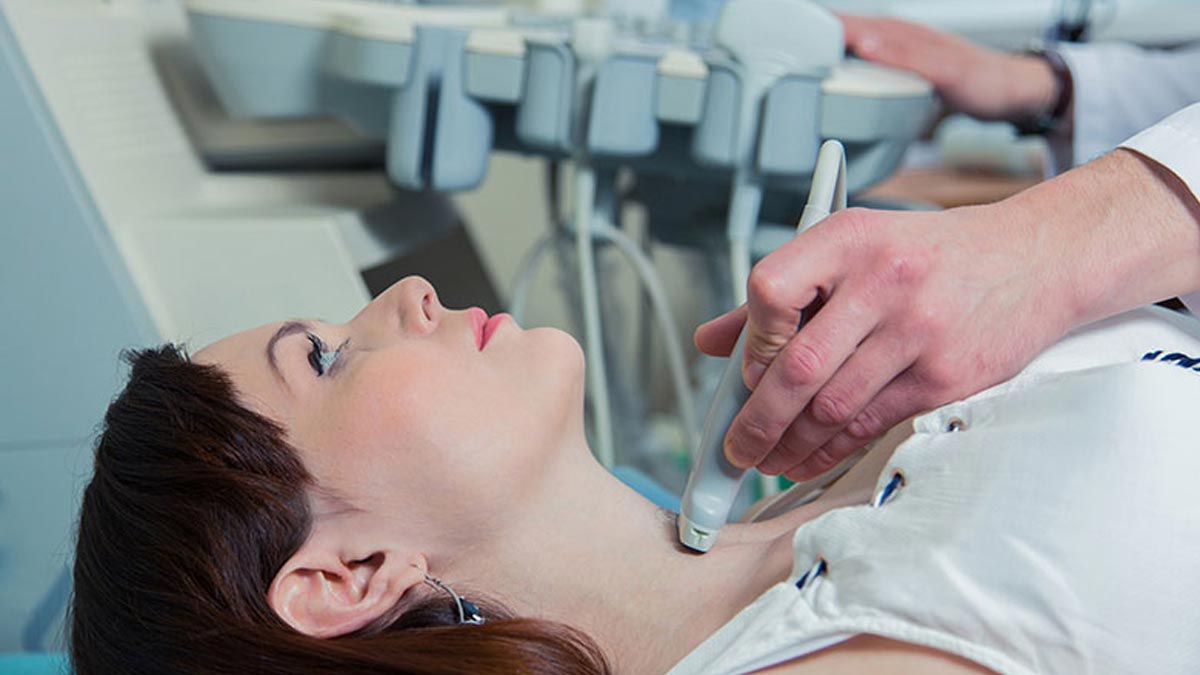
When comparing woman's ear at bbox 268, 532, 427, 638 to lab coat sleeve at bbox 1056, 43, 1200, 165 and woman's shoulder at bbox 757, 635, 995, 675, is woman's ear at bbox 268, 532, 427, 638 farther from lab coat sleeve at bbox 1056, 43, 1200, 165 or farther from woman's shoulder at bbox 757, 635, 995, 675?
lab coat sleeve at bbox 1056, 43, 1200, 165

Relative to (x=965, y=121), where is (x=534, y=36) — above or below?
above

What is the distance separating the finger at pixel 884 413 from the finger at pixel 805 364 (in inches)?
2.0

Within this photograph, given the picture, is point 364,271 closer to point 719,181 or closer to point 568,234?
point 568,234

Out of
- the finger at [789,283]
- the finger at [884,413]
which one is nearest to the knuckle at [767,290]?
the finger at [789,283]

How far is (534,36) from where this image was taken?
124 cm

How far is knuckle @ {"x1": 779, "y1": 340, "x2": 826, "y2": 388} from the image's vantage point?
686mm

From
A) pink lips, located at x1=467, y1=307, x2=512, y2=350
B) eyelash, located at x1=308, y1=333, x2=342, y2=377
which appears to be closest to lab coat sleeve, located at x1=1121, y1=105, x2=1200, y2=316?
pink lips, located at x1=467, y1=307, x2=512, y2=350

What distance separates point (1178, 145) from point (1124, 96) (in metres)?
0.84

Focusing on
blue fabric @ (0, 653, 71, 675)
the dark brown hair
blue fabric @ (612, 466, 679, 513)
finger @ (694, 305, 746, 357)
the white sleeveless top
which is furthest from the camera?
blue fabric @ (612, 466, 679, 513)

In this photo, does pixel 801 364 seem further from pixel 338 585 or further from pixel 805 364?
pixel 338 585

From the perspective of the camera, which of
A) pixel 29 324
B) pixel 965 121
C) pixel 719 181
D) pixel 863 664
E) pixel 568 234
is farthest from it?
pixel 965 121

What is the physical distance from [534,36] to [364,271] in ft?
1.31

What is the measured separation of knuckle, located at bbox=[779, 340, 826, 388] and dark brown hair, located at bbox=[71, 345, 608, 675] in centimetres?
22

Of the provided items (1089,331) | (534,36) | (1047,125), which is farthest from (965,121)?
(1089,331)
